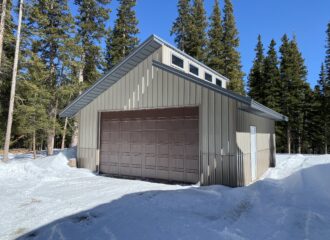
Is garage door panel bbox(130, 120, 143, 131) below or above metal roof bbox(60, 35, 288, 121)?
below

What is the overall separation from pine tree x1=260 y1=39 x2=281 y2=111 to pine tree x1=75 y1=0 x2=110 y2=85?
17.7 m

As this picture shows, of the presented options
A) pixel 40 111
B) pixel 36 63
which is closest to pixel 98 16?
pixel 36 63

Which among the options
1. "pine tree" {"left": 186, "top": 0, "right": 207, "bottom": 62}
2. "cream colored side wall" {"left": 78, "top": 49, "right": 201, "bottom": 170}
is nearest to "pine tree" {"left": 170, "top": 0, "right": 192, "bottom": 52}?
"pine tree" {"left": 186, "top": 0, "right": 207, "bottom": 62}

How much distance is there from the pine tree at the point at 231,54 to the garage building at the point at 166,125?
14.5 metres

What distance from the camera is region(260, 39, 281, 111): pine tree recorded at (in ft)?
78.6

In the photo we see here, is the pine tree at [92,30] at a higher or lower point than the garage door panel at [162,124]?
higher

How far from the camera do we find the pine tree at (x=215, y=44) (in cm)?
2470

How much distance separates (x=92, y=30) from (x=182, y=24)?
36.3ft

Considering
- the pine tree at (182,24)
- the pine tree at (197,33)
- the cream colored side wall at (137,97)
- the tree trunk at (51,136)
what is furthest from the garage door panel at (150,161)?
the pine tree at (182,24)

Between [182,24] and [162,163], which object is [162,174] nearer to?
[162,163]

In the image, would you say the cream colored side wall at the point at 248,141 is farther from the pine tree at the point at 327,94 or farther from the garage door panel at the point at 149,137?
the pine tree at the point at 327,94

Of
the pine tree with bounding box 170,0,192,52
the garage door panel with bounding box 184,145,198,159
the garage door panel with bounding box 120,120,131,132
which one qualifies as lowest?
the garage door panel with bounding box 184,145,198,159

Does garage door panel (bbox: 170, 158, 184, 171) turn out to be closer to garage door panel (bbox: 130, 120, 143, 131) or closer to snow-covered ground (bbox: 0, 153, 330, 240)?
snow-covered ground (bbox: 0, 153, 330, 240)

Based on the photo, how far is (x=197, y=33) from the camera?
25406 millimetres
